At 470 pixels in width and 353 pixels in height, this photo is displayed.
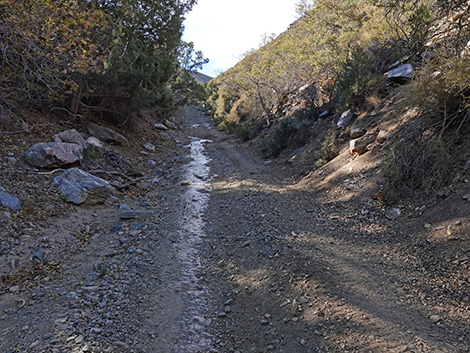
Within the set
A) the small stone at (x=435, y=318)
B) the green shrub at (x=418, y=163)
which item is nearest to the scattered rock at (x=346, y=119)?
the green shrub at (x=418, y=163)

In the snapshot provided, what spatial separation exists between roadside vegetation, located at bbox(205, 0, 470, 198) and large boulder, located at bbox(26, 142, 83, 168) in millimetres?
7702

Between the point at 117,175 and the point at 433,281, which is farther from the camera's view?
the point at 117,175

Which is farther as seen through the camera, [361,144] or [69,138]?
→ [69,138]

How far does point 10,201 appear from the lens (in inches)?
234

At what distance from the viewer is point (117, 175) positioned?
31.9 ft

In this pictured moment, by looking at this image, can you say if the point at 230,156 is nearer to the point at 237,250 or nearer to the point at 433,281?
the point at 237,250

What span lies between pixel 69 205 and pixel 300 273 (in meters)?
5.67

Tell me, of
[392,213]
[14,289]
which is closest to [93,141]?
[14,289]

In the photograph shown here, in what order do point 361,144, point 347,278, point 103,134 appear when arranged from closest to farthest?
point 347,278, point 361,144, point 103,134

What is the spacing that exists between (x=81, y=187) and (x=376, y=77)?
9658 millimetres

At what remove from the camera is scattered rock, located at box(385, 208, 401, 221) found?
17.7 feet

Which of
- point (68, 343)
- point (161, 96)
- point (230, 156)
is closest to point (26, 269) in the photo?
point (68, 343)

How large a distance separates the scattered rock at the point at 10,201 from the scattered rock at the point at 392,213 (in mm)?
7333

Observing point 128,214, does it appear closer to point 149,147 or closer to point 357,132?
point 357,132
